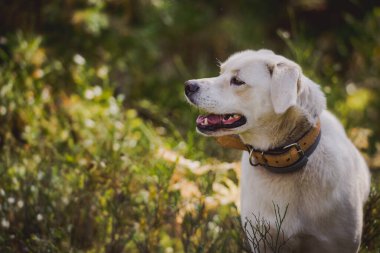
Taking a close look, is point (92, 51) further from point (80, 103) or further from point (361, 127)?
point (361, 127)

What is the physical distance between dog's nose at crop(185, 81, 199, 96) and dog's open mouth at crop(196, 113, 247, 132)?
15 centimetres

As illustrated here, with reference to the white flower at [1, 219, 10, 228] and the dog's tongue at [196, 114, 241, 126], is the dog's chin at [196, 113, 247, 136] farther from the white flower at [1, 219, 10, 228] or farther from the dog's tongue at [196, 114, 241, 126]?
the white flower at [1, 219, 10, 228]

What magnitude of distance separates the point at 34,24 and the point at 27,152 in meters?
1.68

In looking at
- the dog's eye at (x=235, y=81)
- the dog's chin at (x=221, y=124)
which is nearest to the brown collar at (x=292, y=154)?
the dog's chin at (x=221, y=124)

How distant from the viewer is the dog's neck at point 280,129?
Answer: 257cm

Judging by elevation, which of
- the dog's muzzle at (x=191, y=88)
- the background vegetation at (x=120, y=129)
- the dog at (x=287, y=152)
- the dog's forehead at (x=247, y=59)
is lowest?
the background vegetation at (x=120, y=129)

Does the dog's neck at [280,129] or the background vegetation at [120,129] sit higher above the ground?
the dog's neck at [280,129]

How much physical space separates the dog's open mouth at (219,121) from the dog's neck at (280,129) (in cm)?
9

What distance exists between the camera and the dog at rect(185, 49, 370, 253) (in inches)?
98.9

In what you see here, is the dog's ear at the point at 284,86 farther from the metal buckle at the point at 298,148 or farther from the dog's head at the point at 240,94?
the metal buckle at the point at 298,148

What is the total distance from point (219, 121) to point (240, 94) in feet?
0.57

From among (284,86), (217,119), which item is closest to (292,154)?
(284,86)

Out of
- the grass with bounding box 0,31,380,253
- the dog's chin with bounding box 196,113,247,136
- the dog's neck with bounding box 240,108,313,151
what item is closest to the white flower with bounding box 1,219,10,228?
the grass with bounding box 0,31,380,253

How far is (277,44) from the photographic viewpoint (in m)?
7.64
